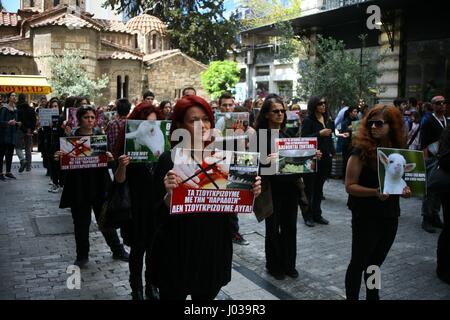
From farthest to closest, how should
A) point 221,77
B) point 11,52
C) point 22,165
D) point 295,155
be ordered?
point 221,77
point 11,52
point 22,165
point 295,155

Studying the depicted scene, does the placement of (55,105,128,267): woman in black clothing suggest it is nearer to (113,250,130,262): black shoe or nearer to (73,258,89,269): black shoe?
(73,258,89,269): black shoe

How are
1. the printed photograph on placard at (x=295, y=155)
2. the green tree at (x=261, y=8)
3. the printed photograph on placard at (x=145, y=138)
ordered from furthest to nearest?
the green tree at (x=261, y=8) → the printed photograph on placard at (x=295, y=155) → the printed photograph on placard at (x=145, y=138)

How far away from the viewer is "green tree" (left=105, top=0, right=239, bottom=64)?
47.7m

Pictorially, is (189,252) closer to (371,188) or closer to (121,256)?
(371,188)

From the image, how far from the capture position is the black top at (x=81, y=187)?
5633mm

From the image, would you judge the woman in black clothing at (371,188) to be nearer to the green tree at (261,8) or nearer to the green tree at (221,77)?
the green tree at (221,77)

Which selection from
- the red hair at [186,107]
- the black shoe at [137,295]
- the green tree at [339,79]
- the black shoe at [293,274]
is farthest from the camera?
the green tree at [339,79]

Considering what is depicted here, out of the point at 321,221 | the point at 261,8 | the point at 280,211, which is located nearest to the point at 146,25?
the point at 261,8

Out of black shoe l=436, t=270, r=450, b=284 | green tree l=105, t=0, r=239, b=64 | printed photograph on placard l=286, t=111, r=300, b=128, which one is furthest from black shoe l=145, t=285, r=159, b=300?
green tree l=105, t=0, r=239, b=64

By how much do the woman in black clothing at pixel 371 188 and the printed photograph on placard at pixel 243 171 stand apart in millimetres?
1311

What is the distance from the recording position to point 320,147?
822cm

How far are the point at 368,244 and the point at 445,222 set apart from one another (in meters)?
1.97

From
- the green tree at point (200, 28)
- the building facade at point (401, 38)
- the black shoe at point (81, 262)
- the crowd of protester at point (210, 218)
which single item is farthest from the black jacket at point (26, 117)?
the green tree at point (200, 28)
